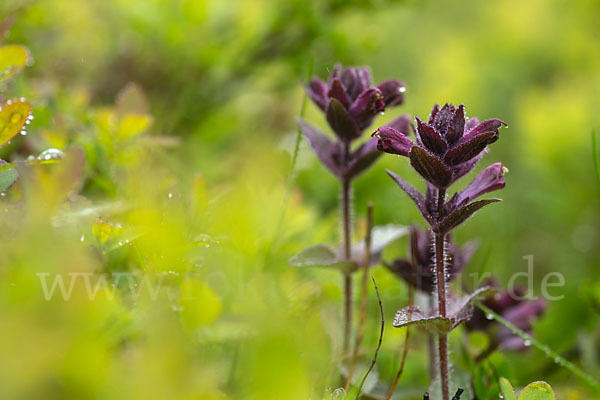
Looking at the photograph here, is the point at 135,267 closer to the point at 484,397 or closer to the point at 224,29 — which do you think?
the point at 484,397

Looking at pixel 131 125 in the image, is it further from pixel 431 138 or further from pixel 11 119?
pixel 431 138

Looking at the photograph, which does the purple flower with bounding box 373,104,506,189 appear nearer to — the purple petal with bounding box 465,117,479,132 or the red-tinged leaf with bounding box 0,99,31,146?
the purple petal with bounding box 465,117,479,132

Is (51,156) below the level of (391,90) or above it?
below

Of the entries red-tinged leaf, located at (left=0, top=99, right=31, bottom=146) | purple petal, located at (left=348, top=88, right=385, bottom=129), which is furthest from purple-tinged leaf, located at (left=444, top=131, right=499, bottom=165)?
red-tinged leaf, located at (left=0, top=99, right=31, bottom=146)

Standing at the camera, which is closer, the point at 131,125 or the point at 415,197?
the point at 415,197

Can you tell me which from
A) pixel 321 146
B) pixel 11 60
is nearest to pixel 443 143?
pixel 321 146

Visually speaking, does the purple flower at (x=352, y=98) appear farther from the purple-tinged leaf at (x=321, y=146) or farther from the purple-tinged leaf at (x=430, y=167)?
the purple-tinged leaf at (x=430, y=167)
